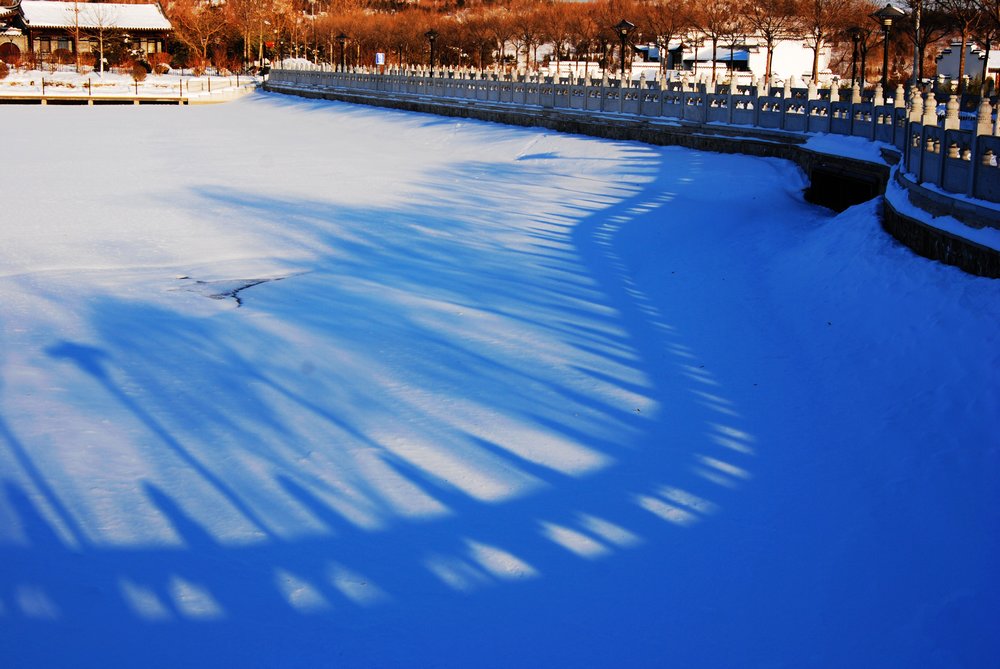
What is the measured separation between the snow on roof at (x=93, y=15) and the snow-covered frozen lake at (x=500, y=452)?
217ft

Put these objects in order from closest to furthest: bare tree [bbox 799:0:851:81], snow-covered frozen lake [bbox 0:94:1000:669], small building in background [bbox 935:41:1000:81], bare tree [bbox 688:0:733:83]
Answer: snow-covered frozen lake [bbox 0:94:1000:669] < small building in background [bbox 935:41:1000:81] < bare tree [bbox 799:0:851:81] < bare tree [bbox 688:0:733:83]

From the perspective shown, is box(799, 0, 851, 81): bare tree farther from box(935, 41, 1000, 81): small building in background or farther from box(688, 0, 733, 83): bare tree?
box(935, 41, 1000, 81): small building in background

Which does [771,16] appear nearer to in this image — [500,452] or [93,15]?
[93,15]

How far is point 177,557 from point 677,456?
3.91 metres

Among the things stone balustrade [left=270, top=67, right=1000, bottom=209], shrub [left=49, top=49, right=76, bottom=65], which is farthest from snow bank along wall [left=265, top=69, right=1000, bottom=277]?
shrub [left=49, top=49, right=76, bottom=65]

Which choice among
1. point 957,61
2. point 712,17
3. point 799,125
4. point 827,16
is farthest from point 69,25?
point 799,125

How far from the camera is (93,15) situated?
78062 mm

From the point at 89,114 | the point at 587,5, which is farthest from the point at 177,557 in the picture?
the point at 587,5

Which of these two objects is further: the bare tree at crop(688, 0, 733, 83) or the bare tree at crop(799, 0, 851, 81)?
the bare tree at crop(688, 0, 733, 83)

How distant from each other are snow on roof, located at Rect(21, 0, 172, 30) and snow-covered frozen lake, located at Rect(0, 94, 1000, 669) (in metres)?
66.3

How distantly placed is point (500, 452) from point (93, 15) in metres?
78.6

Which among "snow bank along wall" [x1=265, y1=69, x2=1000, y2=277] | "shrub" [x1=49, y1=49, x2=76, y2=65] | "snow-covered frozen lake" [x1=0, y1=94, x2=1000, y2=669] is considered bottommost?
"snow-covered frozen lake" [x1=0, y1=94, x2=1000, y2=669]

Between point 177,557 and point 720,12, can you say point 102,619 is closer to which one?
point 177,557

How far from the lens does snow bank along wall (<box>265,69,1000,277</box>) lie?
36.2ft
